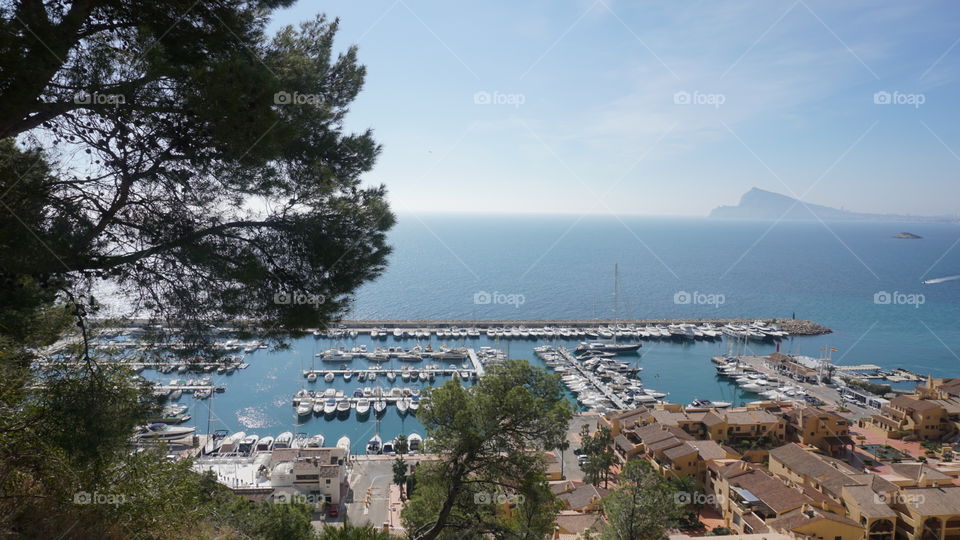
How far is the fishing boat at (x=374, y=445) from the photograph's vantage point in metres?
21.4

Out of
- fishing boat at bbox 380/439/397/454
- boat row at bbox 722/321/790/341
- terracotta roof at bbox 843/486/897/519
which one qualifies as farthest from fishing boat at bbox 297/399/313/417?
boat row at bbox 722/321/790/341

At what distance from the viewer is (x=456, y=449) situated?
552cm

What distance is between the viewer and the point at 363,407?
25.1 meters

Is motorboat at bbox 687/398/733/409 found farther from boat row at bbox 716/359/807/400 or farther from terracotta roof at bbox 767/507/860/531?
terracotta roof at bbox 767/507/860/531

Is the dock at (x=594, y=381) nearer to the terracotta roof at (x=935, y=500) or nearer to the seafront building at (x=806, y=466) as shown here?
the seafront building at (x=806, y=466)

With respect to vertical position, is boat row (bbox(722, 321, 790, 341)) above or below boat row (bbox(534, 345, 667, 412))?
above

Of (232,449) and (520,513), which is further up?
(520,513)

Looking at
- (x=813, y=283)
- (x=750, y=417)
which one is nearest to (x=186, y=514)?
(x=750, y=417)

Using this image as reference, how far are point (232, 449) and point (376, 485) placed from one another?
7.07 m

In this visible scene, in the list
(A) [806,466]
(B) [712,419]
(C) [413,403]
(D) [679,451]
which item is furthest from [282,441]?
(A) [806,466]

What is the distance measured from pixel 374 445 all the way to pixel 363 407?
365 centimetres

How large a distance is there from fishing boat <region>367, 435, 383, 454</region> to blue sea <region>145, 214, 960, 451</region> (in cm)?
99

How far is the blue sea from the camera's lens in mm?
28031

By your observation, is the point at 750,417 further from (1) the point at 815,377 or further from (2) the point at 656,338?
(2) the point at 656,338
